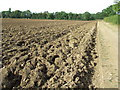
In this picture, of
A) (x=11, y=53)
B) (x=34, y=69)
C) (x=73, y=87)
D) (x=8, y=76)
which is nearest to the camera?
(x=73, y=87)

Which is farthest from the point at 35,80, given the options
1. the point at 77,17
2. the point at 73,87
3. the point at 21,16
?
the point at 77,17

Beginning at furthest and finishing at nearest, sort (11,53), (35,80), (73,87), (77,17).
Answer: (77,17) → (11,53) → (35,80) → (73,87)

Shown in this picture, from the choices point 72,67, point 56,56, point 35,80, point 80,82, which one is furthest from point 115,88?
point 56,56

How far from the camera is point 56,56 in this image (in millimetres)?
6469

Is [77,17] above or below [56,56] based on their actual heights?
above

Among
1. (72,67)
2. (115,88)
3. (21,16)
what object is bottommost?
(115,88)

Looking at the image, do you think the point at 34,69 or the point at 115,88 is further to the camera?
the point at 34,69

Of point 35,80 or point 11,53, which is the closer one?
point 35,80

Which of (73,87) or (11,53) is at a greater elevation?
(11,53)

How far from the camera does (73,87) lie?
12.4 feet

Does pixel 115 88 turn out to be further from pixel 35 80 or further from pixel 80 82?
pixel 35 80

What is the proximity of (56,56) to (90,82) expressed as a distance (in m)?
2.43

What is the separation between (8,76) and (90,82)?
2509mm

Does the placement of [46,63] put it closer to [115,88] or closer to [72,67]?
[72,67]
